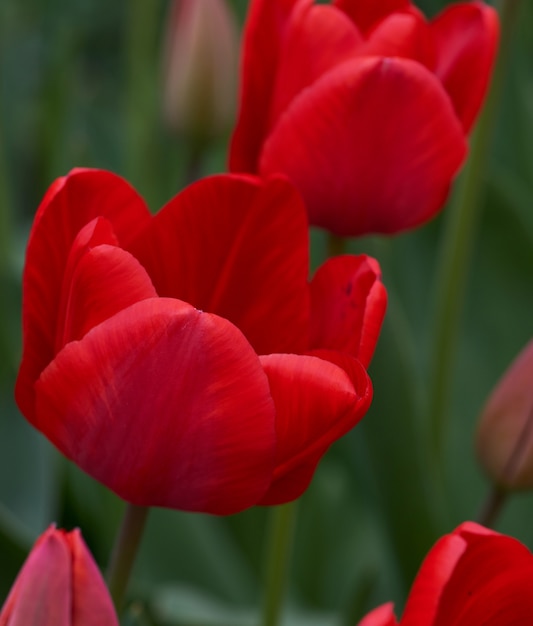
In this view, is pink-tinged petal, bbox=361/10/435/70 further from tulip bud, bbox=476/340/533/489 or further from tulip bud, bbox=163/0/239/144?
tulip bud, bbox=163/0/239/144

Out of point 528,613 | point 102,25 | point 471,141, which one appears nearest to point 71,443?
point 528,613

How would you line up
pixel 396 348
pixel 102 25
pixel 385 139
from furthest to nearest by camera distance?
pixel 102 25 < pixel 396 348 < pixel 385 139

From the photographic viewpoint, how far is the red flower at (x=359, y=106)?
0.47m

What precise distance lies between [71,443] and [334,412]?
9cm

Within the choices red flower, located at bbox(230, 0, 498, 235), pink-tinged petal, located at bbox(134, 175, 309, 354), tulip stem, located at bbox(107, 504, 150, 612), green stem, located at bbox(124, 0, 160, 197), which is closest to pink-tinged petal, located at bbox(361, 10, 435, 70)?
red flower, located at bbox(230, 0, 498, 235)

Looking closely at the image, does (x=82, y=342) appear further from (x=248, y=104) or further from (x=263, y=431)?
(x=248, y=104)

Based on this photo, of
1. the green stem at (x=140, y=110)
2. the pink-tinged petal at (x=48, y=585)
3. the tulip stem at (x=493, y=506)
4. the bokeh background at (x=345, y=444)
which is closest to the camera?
the pink-tinged petal at (x=48, y=585)

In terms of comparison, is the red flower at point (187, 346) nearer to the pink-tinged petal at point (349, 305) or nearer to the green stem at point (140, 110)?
the pink-tinged petal at point (349, 305)

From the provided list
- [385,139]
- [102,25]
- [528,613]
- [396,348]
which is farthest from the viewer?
[102,25]

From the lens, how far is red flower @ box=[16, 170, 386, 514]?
356mm

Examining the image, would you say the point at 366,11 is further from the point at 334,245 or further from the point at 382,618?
the point at 382,618

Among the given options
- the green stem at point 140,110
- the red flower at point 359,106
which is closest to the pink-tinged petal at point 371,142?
the red flower at point 359,106

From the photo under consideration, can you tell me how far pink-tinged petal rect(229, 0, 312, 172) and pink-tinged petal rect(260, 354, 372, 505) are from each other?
0.16 metres

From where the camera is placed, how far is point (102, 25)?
5.47 ft
